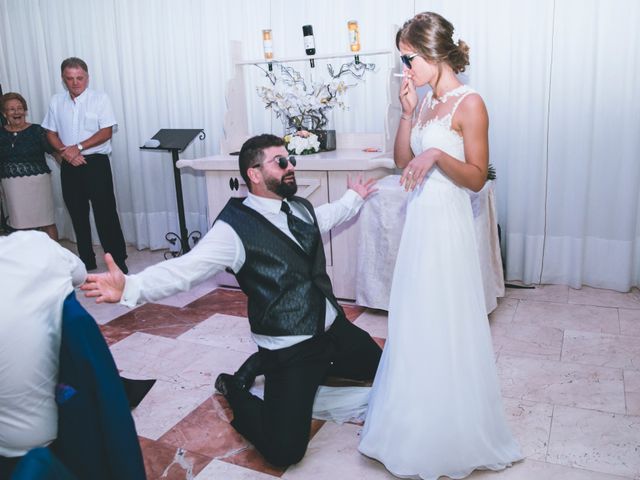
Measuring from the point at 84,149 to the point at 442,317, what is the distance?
3100mm

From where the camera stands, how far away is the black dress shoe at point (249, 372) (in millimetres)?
2416

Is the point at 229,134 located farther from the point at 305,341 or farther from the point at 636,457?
the point at 636,457

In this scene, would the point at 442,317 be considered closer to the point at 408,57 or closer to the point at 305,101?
the point at 408,57

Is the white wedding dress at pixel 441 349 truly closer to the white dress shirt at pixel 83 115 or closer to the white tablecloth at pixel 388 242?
the white tablecloth at pixel 388 242

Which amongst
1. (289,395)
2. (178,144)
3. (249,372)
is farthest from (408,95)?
(178,144)

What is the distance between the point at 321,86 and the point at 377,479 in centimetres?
235

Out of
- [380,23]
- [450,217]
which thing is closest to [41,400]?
[450,217]

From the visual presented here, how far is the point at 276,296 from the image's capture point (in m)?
2.08

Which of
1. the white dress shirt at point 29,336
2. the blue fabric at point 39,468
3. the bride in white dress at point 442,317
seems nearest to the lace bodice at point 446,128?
the bride in white dress at point 442,317

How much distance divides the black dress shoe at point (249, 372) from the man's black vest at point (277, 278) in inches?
12.6

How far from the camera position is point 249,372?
7.97 feet

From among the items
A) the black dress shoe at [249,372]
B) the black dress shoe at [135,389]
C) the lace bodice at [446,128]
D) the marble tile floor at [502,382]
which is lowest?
the marble tile floor at [502,382]

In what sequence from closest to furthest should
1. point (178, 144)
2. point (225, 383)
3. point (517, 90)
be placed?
point (225, 383) → point (517, 90) → point (178, 144)

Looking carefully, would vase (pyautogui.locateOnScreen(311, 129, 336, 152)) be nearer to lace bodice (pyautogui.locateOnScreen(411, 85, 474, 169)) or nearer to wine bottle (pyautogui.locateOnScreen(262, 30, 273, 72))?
wine bottle (pyautogui.locateOnScreen(262, 30, 273, 72))
